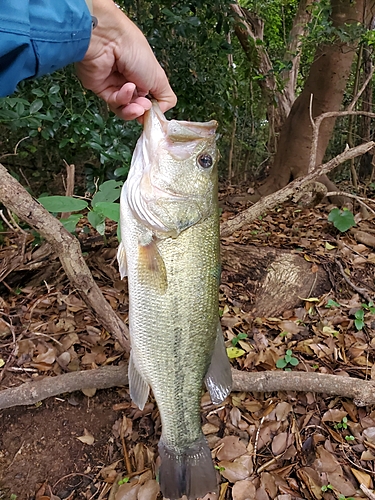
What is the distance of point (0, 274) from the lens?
10.7ft

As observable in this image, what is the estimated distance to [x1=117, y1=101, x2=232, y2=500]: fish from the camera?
1727mm

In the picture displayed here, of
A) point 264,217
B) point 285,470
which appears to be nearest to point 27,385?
point 285,470

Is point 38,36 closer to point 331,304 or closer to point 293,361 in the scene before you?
point 293,361

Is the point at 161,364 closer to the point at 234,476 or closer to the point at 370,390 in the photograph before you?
the point at 234,476

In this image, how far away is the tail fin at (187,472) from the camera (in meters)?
1.90

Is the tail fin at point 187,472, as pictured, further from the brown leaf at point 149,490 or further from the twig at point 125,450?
the twig at point 125,450

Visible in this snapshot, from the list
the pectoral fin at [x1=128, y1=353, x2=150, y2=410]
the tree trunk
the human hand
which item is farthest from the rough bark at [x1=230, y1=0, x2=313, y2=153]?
the pectoral fin at [x1=128, y1=353, x2=150, y2=410]

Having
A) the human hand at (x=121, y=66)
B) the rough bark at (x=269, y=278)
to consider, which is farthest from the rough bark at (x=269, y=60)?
the human hand at (x=121, y=66)

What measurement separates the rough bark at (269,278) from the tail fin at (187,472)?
69.2 inches

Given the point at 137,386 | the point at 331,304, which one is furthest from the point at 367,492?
the point at 331,304

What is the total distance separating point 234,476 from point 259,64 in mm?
6751

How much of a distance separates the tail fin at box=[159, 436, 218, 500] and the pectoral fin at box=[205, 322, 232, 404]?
0.26 metres

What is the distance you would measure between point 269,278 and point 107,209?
215 cm

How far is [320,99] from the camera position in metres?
6.05
